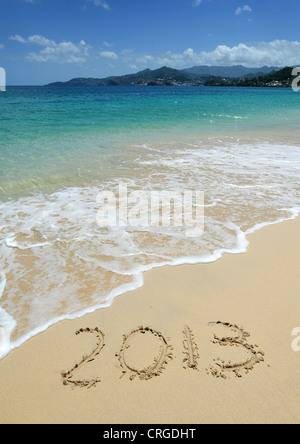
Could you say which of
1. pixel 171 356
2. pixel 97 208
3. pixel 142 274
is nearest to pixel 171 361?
pixel 171 356

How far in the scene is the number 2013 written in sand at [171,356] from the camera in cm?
299

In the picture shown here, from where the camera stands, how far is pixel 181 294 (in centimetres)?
410

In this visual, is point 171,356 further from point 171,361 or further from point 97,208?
point 97,208

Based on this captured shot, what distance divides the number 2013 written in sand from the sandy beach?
0.01 meters

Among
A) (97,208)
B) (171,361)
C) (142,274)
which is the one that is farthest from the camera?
(97,208)

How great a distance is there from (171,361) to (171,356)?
0.06 meters

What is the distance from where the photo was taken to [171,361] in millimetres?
3129

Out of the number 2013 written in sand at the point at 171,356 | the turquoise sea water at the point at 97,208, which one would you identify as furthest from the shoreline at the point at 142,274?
the number 2013 written in sand at the point at 171,356

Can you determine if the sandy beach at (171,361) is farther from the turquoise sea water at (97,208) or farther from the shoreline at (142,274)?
the turquoise sea water at (97,208)

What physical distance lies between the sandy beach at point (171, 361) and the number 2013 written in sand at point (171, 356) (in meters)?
0.01

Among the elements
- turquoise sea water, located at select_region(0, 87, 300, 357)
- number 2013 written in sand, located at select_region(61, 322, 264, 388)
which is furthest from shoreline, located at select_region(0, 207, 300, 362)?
number 2013 written in sand, located at select_region(61, 322, 264, 388)

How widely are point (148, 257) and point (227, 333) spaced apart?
1.96m

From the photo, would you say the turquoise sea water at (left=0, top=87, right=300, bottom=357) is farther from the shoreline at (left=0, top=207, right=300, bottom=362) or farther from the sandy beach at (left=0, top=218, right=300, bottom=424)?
the sandy beach at (left=0, top=218, right=300, bottom=424)

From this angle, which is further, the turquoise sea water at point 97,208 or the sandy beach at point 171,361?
the turquoise sea water at point 97,208
